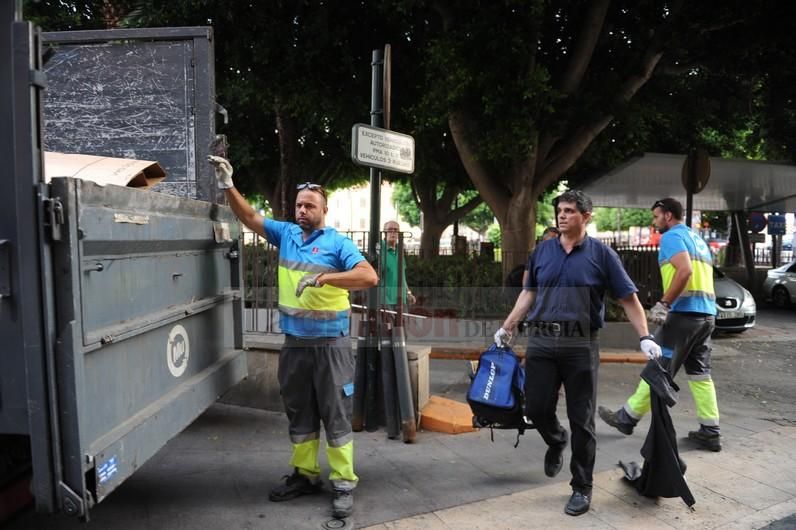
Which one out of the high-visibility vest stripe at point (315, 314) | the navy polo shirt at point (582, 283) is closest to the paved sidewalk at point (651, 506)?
the navy polo shirt at point (582, 283)

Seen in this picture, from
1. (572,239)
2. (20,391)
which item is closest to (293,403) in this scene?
(20,391)

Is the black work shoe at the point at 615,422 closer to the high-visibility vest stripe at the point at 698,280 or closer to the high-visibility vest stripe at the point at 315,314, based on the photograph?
the high-visibility vest stripe at the point at 698,280

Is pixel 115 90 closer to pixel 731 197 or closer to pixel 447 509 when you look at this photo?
pixel 447 509

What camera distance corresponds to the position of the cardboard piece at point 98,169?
9.70ft

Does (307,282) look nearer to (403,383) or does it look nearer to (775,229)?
(403,383)

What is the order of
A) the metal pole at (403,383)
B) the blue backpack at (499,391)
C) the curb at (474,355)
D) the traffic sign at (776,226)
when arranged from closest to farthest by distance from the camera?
1. the blue backpack at (499,391)
2. the metal pole at (403,383)
3. the curb at (474,355)
4. the traffic sign at (776,226)

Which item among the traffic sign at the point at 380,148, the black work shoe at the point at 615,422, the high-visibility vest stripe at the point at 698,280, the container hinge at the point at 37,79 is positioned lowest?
the black work shoe at the point at 615,422

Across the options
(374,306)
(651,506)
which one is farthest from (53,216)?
(651,506)

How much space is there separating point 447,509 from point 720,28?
30.7 ft

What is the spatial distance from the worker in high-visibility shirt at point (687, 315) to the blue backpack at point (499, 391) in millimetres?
1315

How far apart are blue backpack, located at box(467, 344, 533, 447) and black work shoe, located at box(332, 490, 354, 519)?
104 centimetres

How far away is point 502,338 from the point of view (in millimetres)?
4348

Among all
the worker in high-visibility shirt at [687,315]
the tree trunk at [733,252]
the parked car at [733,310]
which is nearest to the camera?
Answer: the worker in high-visibility shirt at [687,315]

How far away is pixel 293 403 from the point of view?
388 centimetres
